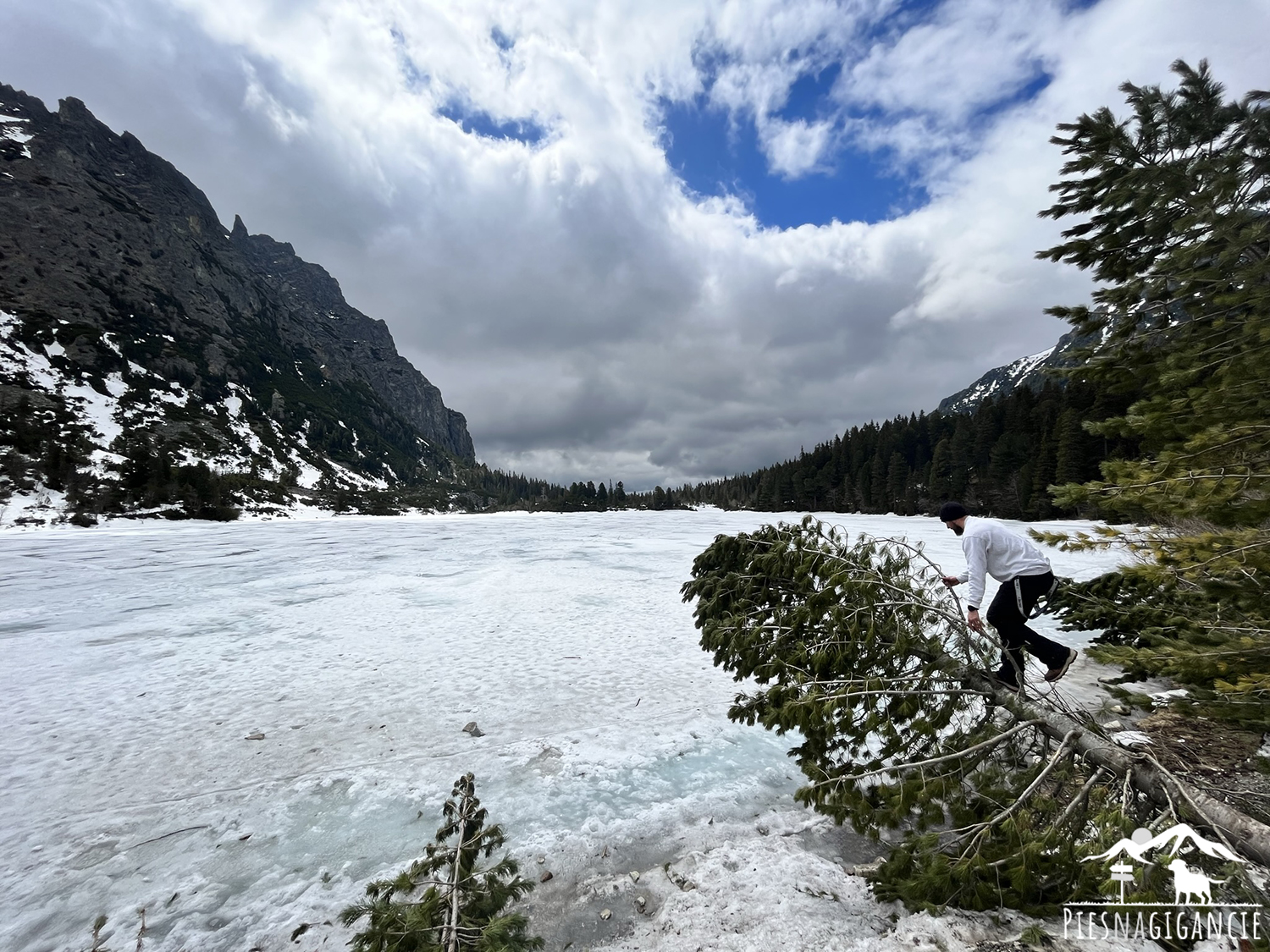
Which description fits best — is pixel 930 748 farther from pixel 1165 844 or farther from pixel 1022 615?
pixel 1022 615

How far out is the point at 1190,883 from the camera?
7.16 ft

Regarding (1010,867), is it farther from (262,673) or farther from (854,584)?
(262,673)

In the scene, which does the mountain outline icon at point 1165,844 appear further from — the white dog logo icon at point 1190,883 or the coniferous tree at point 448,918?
the coniferous tree at point 448,918

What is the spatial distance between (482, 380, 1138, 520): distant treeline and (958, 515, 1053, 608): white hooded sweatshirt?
29.9 m

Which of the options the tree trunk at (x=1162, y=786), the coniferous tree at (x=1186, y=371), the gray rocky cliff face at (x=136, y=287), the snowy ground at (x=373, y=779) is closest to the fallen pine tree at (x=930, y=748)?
the tree trunk at (x=1162, y=786)

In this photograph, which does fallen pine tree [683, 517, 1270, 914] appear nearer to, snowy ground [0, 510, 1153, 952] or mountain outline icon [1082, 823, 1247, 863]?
mountain outline icon [1082, 823, 1247, 863]

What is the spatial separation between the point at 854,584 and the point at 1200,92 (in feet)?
28.0

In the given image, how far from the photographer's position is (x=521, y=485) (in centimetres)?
19938

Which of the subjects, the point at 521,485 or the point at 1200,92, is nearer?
the point at 1200,92

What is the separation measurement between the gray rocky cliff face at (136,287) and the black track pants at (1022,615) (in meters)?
110

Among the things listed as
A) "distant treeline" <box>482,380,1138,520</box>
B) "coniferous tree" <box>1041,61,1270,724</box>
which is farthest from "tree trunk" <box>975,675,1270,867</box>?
"distant treeline" <box>482,380,1138,520</box>

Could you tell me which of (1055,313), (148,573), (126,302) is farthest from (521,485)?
(1055,313)

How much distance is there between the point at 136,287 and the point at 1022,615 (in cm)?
19003

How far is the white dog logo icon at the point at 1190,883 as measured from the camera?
2164mm
